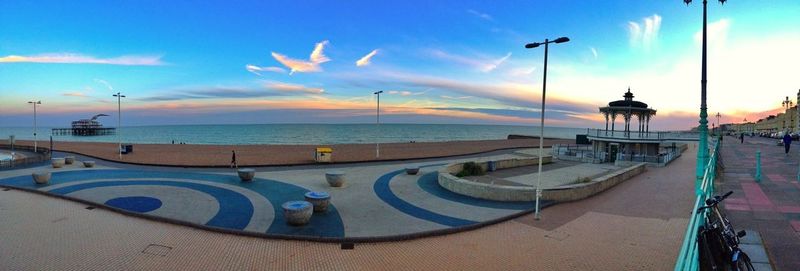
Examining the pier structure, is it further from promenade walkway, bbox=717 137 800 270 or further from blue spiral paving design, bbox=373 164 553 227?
promenade walkway, bbox=717 137 800 270

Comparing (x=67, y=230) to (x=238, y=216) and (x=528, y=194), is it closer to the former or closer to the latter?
(x=238, y=216)

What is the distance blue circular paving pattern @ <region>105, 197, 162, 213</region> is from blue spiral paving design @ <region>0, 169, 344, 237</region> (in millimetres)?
2298

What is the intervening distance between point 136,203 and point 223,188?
3967 mm

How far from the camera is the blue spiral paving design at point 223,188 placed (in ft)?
40.7

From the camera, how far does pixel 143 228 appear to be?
11.9 meters

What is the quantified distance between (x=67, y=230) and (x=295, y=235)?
7.05 m

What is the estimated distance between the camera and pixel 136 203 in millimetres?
15375

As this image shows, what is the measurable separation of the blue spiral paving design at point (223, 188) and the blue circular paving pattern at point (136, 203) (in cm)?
230

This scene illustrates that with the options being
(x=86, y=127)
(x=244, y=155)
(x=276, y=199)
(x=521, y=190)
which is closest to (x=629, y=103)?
(x=521, y=190)

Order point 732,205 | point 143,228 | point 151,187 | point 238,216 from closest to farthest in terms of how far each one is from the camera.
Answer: point 732,205
point 143,228
point 238,216
point 151,187

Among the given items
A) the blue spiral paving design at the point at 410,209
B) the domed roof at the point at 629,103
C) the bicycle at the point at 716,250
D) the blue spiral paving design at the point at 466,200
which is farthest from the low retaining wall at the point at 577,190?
the domed roof at the point at 629,103

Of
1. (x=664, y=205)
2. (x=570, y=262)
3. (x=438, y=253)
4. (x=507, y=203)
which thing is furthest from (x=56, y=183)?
(x=664, y=205)

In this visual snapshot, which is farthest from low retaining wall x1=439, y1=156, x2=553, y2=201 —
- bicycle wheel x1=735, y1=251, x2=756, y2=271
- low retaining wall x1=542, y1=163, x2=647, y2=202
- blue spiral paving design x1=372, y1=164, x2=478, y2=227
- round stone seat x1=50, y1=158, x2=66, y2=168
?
round stone seat x1=50, y1=158, x2=66, y2=168

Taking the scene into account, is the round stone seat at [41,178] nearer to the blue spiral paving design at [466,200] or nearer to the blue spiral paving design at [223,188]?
the blue spiral paving design at [223,188]
